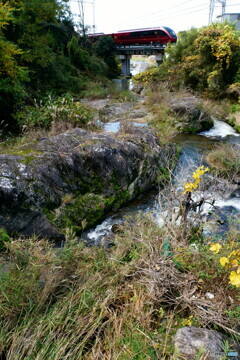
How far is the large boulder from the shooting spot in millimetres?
4094

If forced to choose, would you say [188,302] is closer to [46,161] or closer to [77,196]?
[77,196]

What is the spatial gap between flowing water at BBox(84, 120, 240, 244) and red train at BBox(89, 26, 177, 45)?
14.7 m

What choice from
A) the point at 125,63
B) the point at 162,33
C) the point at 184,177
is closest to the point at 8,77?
the point at 184,177

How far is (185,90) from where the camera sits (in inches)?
570

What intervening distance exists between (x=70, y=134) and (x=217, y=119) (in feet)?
30.6

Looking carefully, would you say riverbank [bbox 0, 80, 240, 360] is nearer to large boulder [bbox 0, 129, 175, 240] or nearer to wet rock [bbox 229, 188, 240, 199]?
large boulder [bbox 0, 129, 175, 240]

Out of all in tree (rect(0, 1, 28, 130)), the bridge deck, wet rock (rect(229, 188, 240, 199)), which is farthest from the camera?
the bridge deck

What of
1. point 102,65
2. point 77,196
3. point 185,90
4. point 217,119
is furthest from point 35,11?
point 102,65

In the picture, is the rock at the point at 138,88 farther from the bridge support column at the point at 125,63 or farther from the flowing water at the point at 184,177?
the bridge support column at the point at 125,63

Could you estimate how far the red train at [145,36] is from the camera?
22844 mm

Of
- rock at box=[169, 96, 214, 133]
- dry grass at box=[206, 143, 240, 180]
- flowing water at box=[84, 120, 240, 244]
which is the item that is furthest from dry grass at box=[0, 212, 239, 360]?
rock at box=[169, 96, 214, 133]

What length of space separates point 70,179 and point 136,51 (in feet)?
86.2

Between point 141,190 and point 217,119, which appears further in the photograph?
point 217,119

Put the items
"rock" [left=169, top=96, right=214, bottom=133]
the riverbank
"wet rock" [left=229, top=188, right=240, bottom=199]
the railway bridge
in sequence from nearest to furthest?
1. the riverbank
2. "wet rock" [left=229, top=188, right=240, bottom=199]
3. "rock" [left=169, top=96, right=214, bottom=133]
4. the railway bridge
